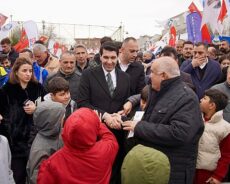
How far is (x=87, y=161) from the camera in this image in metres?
2.26

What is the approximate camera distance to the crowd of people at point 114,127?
7.31 feet

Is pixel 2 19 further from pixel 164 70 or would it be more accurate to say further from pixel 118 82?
pixel 164 70

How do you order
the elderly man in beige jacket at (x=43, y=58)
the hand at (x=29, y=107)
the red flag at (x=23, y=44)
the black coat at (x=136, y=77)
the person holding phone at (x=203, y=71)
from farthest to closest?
the red flag at (x=23, y=44)
the elderly man in beige jacket at (x=43, y=58)
the person holding phone at (x=203, y=71)
the black coat at (x=136, y=77)
the hand at (x=29, y=107)

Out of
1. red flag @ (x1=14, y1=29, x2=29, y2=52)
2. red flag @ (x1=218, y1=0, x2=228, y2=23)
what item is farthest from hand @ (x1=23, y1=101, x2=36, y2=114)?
red flag @ (x1=14, y1=29, x2=29, y2=52)

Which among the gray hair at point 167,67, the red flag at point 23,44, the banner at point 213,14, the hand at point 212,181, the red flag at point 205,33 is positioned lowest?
the hand at point 212,181

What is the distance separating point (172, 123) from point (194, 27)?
589 centimetres

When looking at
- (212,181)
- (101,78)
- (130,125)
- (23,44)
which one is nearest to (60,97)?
(101,78)

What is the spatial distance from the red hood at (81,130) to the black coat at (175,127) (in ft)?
1.99

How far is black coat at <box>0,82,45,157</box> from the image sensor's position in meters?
3.70

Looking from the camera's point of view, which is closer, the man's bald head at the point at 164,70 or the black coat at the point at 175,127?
the black coat at the point at 175,127

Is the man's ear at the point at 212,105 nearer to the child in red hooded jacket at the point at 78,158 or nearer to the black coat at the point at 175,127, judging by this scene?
the black coat at the point at 175,127

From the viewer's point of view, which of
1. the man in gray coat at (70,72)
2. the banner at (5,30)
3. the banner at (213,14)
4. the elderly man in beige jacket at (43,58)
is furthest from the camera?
the banner at (5,30)

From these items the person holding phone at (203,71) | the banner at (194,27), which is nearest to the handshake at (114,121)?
the person holding phone at (203,71)

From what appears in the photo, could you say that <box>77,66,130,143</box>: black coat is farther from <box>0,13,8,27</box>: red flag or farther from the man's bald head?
<box>0,13,8,27</box>: red flag
